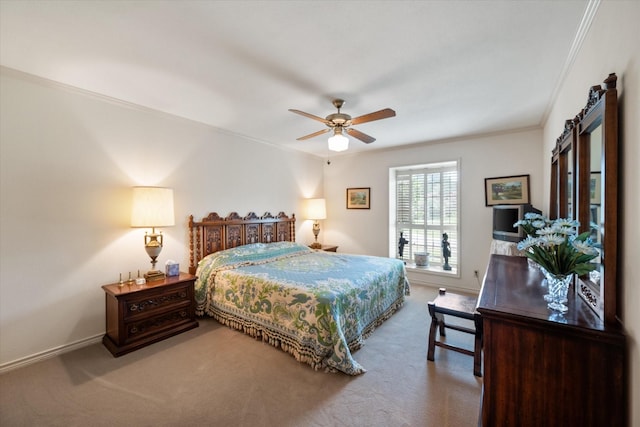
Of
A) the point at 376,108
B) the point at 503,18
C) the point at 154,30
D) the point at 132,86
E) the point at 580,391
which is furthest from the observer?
the point at 376,108

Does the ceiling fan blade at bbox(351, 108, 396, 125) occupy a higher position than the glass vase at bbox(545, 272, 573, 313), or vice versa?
the ceiling fan blade at bbox(351, 108, 396, 125)

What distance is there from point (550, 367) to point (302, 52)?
232cm

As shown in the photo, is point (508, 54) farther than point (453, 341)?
No

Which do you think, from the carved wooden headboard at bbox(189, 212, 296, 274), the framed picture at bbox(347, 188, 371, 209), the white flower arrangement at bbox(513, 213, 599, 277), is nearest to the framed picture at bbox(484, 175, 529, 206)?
the framed picture at bbox(347, 188, 371, 209)

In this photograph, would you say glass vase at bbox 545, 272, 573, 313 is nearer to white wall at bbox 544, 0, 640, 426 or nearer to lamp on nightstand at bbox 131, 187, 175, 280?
white wall at bbox 544, 0, 640, 426

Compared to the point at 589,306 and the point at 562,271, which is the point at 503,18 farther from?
the point at 589,306

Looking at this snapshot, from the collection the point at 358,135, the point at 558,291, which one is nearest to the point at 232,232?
the point at 358,135

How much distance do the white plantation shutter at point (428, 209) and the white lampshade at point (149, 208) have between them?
3.96m

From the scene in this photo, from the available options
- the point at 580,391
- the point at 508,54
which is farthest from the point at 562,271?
the point at 508,54

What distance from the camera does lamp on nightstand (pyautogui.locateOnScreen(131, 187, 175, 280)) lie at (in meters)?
2.70

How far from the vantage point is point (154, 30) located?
1724 millimetres

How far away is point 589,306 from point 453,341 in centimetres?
160

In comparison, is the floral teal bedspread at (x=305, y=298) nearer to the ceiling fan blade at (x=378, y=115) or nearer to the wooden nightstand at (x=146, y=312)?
the wooden nightstand at (x=146, y=312)

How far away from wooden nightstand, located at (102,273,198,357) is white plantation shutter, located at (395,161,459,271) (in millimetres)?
3807
